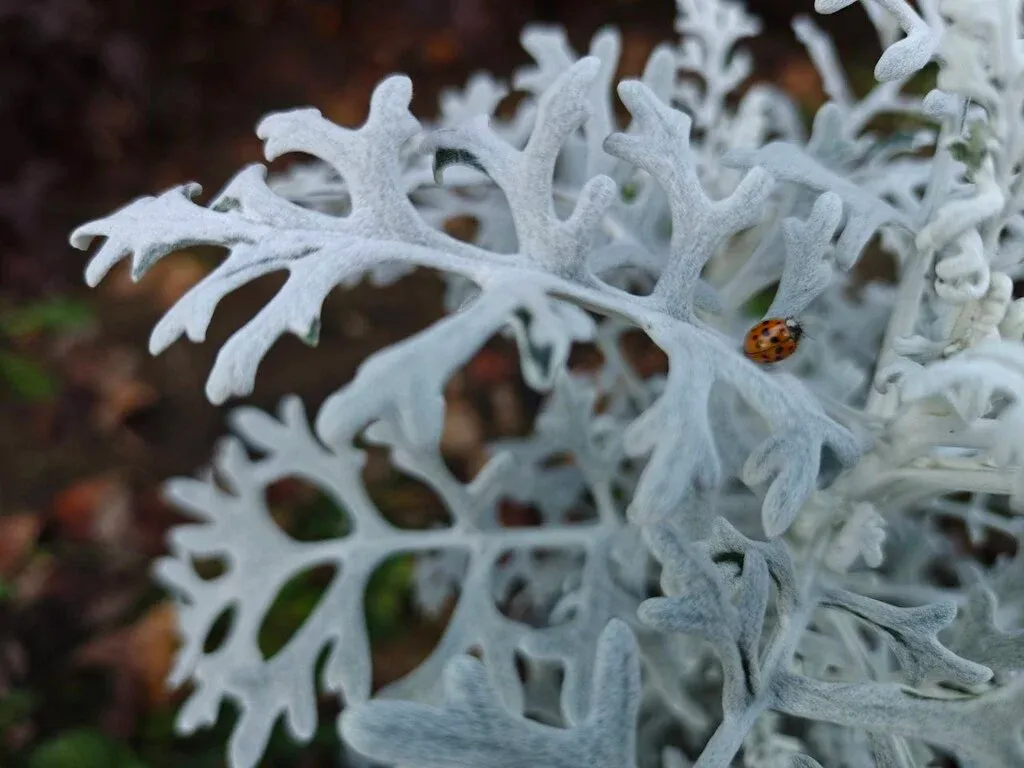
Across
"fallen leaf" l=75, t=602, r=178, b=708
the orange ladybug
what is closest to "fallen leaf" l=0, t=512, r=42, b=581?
"fallen leaf" l=75, t=602, r=178, b=708

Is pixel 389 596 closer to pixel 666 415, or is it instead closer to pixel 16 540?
pixel 16 540

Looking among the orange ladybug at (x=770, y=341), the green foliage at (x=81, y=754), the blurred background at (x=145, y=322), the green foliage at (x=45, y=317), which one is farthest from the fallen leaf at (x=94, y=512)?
the orange ladybug at (x=770, y=341)

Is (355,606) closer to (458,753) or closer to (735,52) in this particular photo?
(458,753)

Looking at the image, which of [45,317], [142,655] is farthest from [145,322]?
[142,655]

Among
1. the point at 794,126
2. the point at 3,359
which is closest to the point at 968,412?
the point at 794,126

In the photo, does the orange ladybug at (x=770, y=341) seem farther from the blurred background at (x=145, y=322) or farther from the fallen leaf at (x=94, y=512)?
the fallen leaf at (x=94, y=512)

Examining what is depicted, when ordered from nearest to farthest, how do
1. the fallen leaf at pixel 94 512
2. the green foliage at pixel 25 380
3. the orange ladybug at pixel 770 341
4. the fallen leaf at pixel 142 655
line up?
the orange ladybug at pixel 770 341
the fallen leaf at pixel 142 655
the fallen leaf at pixel 94 512
the green foliage at pixel 25 380

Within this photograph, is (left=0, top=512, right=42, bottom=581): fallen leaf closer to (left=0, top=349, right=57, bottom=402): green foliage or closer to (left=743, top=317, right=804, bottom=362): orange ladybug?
(left=0, top=349, right=57, bottom=402): green foliage
